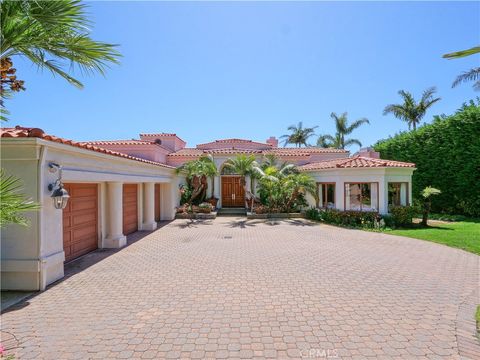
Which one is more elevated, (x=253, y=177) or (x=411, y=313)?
(x=253, y=177)

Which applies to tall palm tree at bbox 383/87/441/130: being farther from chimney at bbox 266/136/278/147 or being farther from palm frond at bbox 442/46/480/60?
Result: palm frond at bbox 442/46/480/60

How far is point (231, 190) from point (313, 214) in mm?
7940

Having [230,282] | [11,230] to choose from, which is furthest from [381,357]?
[11,230]

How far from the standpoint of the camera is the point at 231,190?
23234 mm

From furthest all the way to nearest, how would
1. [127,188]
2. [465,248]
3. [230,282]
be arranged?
[127,188] → [465,248] → [230,282]

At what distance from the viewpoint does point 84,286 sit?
6574 mm

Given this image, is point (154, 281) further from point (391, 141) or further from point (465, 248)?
point (391, 141)

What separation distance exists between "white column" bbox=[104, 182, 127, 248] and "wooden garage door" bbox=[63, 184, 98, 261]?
1.47 feet

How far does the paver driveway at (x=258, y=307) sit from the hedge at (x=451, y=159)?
11708 mm

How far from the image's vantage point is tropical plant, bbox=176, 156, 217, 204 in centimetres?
1884

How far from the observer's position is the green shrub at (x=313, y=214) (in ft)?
58.8

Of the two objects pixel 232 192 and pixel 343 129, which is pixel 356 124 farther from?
pixel 232 192

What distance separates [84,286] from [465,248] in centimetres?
1314

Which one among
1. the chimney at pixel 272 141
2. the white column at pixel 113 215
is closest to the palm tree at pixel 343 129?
the chimney at pixel 272 141
